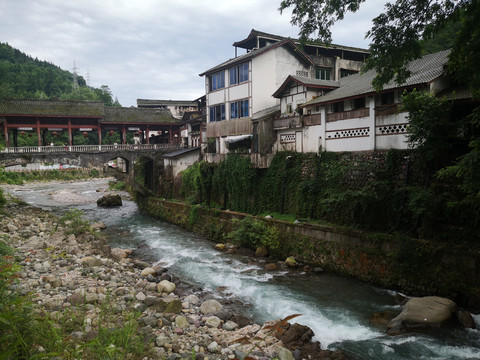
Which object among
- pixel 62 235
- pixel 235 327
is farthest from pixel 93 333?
pixel 62 235

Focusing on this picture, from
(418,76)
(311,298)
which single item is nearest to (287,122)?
(418,76)

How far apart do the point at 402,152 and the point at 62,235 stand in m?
17.2

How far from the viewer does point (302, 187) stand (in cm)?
1593

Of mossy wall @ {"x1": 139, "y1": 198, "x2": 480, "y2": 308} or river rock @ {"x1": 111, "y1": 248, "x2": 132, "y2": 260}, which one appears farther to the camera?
river rock @ {"x1": 111, "y1": 248, "x2": 132, "y2": 260}

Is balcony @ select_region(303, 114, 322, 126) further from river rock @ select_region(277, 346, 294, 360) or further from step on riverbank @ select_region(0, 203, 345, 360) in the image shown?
river rock @ select_region(277, 346, 294, 360)

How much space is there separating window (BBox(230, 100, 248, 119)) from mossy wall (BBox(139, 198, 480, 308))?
9943mm

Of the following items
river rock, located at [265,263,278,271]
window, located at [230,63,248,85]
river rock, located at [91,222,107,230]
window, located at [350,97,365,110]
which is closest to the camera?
river rock, located at [265,263,278,271]

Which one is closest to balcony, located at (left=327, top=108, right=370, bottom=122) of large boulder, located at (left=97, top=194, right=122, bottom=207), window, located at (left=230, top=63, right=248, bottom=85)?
window, located at (left=230, top=63, right=248, bottom=85)

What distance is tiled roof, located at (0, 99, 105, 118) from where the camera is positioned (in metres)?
31.0

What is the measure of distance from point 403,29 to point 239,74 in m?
16.8

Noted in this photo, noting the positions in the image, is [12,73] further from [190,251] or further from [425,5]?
[425,5]

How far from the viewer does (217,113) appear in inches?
1059

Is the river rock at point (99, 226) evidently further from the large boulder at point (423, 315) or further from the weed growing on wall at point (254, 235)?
the large boulder at point (423, 315)

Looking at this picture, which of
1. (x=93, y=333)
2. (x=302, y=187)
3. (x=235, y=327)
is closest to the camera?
(x=93, y=333)
